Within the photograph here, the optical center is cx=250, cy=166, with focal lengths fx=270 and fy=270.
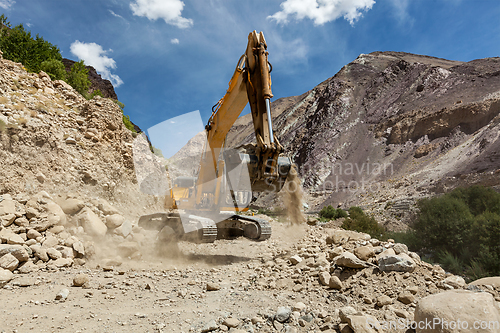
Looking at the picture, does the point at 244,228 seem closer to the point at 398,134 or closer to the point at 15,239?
the point at 15,239

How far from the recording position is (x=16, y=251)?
480 cm

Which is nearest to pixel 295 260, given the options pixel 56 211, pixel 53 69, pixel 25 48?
pixel 56 211

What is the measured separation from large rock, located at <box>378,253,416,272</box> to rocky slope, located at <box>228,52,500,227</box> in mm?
25007

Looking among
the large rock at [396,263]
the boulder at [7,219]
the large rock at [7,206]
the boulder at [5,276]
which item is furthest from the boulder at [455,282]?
the large rock at [7,206]

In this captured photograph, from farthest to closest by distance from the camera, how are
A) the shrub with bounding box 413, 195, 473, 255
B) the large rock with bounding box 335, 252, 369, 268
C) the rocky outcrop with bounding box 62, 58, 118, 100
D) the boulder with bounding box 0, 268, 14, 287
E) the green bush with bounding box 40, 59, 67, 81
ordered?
the rocky outcrop with bounding box 62, 58, 118, 100, the green bush with bounding box 40, 59, 67, 81, the shrub with bounding box 413, 195, 473, 255, the large rock with bounding box 335, 252, 369, 268, the boulder with bounding box 0, 268, 14, 287

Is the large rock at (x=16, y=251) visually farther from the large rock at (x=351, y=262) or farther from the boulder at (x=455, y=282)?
the boulder at (x=455, y=282)

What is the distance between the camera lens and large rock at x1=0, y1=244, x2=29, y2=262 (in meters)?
4.74

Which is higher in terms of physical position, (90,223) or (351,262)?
(90,223)

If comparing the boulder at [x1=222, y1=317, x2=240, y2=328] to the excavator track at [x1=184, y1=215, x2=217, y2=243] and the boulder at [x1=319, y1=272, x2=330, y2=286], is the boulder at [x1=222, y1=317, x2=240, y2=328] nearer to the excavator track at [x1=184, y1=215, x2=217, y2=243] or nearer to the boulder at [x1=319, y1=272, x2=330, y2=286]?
the boulder at [x1=319, y1=272, x2=330, y2=286]

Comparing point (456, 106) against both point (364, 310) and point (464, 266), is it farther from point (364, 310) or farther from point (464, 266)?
point (364, 310)

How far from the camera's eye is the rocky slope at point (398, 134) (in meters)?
30.8

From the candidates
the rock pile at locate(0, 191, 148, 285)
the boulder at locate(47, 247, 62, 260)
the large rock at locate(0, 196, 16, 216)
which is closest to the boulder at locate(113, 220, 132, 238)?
the rock pile at locate(0, 191, 148, 285)

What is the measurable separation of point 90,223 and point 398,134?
47690 mm

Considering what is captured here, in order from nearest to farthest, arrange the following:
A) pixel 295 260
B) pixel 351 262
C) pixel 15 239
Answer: pixel 351 262
pixel 15 239
pixel 295 260
